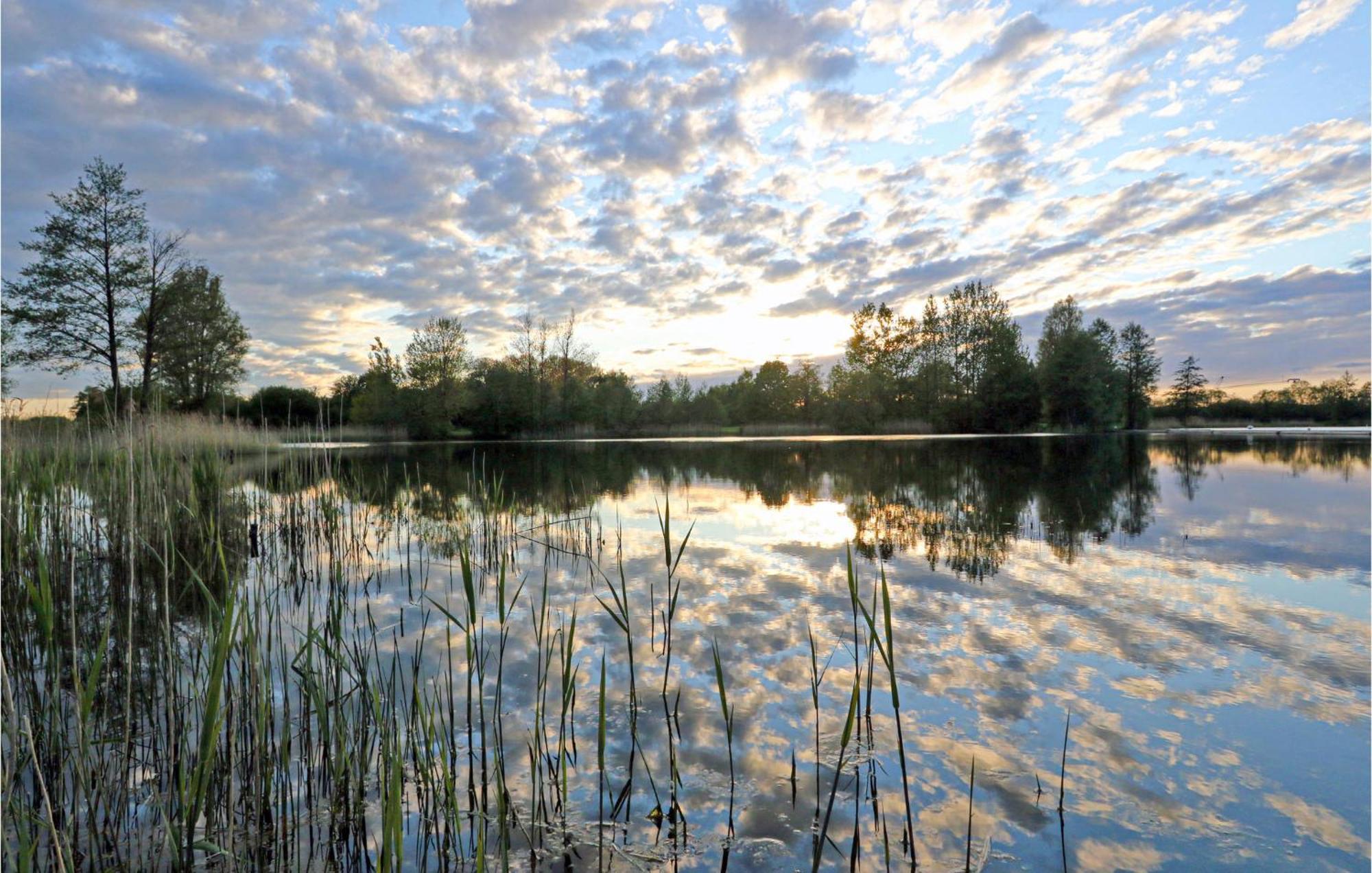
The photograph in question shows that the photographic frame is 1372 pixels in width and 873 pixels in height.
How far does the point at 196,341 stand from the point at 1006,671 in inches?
1294

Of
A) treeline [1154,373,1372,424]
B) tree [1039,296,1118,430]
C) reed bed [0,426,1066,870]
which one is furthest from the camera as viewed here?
treeline [1154,373,1372,424]

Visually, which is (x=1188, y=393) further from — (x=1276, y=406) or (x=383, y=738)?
(x=383, y=738)

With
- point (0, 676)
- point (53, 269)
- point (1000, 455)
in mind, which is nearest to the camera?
point (0, 676)

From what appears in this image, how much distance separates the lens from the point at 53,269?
23406mm

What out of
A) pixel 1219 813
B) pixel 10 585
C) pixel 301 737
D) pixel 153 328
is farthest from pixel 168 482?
pixel 153 328

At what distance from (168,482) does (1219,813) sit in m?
7.23

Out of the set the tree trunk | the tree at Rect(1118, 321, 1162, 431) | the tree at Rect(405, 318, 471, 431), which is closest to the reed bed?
the tree trunk

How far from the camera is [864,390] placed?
157 feet

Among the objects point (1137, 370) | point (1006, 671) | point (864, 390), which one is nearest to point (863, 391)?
point (864, 390)

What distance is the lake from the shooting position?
7.47ft

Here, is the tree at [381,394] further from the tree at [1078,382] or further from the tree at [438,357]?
the tree at [1078,382]

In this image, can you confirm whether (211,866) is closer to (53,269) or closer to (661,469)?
(661,469)

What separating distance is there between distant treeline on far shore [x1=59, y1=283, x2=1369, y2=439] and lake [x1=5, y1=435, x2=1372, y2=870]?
129ft

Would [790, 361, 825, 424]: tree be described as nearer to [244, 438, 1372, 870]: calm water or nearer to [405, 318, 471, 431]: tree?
[405, 318, 471, 431]: tree
